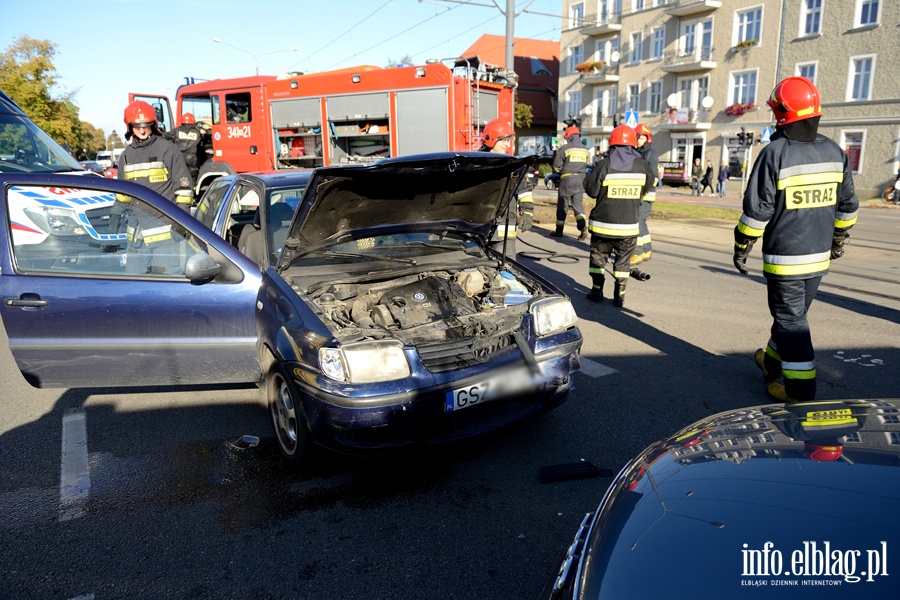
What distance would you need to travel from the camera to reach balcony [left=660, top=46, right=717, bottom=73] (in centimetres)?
3456

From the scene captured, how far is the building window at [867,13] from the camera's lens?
88.0 feet

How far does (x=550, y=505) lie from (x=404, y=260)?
188 centimetres

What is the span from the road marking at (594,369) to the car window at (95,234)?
2.95 m

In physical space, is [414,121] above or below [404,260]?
above

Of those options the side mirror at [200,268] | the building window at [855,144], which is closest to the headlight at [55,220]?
the side mirror at [200,268]

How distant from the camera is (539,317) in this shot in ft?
12.3

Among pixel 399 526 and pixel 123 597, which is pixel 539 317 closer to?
pixel 399 526

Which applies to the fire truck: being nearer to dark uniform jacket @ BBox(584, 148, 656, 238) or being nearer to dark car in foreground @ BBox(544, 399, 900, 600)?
dark uniform jacket @ BBox(584, 148, 656, 238)

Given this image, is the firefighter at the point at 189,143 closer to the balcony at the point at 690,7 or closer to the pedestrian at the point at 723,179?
the pedestrian at the point at 723,179

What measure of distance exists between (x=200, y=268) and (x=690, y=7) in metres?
37.0

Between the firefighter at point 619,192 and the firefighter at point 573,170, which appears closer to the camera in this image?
the firefighter at point 619,192

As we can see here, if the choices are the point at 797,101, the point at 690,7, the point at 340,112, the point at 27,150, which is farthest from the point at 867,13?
the point at 27,150

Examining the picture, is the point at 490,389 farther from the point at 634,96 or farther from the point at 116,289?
the point at 634,96

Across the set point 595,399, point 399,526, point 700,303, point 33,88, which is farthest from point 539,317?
point 33,88
